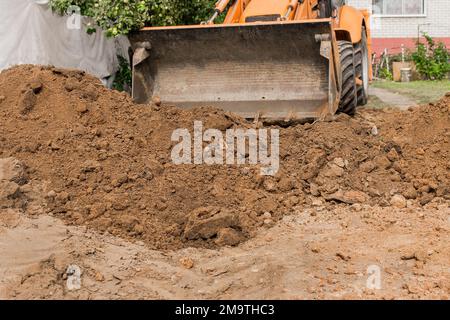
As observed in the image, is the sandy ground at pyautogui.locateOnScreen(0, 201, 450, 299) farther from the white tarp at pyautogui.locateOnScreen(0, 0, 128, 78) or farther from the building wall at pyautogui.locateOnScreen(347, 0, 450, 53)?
the building wall at pyautogui.locateOnScreen(347, 0, 450, 53)

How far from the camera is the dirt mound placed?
6117 mm

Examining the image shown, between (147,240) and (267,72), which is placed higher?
(267,72)

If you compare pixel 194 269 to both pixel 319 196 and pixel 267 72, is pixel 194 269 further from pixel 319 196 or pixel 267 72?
pixel 267 72

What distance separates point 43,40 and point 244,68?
3435 millimetres

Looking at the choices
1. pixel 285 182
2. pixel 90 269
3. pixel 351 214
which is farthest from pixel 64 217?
pixel 351 214

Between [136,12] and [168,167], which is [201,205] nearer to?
[168,167]

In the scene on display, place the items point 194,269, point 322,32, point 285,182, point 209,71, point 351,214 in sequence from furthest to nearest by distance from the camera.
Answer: point 209,71 < point 322,32 < point 285,182 < point 351,214 < point 194,269

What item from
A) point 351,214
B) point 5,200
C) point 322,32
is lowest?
point 351,214

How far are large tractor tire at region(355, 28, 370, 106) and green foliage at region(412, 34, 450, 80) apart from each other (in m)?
8.18

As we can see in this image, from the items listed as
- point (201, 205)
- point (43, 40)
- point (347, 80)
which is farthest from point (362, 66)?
point (201, 205)

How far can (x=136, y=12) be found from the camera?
9.58 metres

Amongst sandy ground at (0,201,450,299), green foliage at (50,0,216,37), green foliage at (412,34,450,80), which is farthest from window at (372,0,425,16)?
sandy ground at (0,201,450,299)

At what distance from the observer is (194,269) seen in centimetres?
531

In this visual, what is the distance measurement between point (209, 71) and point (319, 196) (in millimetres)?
2773
